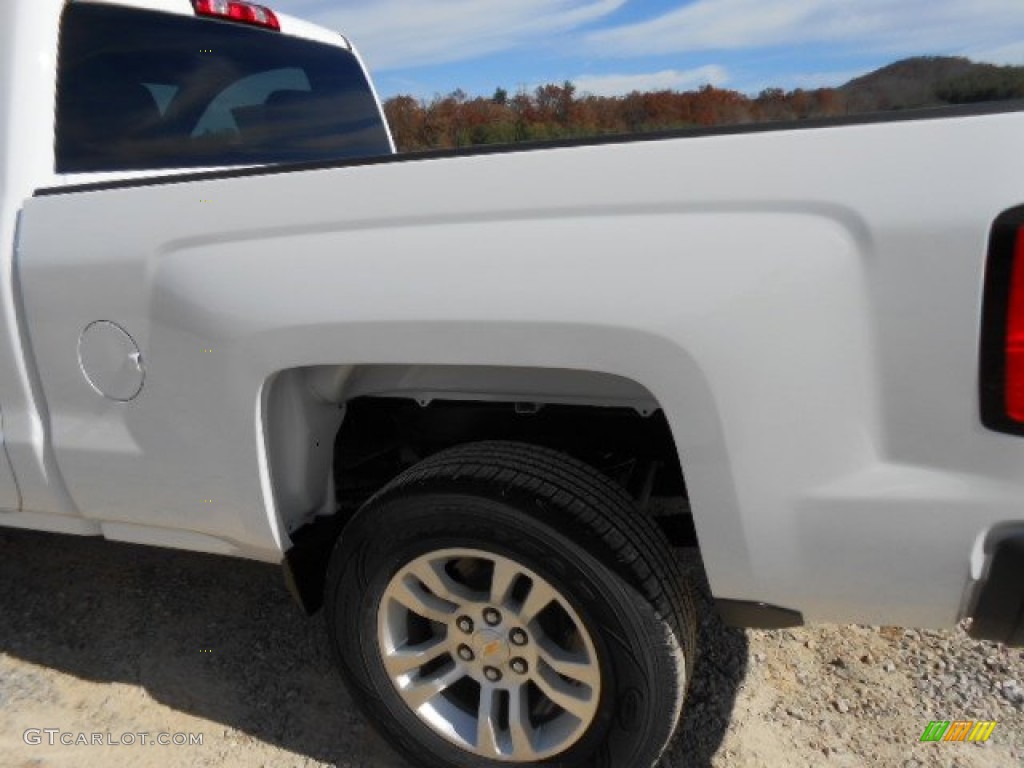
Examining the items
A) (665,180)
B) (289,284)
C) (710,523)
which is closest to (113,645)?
(289,284)

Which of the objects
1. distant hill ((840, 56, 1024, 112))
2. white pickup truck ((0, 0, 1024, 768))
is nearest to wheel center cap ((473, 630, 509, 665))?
white pickup truck ((0, 0, 1024, 768))

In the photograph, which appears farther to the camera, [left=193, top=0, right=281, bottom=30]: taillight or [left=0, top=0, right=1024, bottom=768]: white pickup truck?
[left=193, top=0, right=281, bottom=30]: taillight

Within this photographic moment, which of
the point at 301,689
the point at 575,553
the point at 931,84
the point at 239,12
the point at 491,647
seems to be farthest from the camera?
the point at 239,12

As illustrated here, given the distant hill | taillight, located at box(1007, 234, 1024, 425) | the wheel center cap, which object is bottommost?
the wheel center cap

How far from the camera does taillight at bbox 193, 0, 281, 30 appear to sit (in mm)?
2897

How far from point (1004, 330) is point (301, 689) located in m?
2.12

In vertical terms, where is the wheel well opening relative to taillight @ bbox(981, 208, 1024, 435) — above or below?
below

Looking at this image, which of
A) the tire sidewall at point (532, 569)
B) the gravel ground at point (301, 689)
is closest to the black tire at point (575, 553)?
the tire sidewall at point (532, 569)

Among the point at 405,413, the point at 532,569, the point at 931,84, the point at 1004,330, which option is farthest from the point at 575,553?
the point at 931,84

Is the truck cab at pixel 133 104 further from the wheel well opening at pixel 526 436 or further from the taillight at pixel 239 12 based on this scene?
the wheel well opening at pixel 526 436

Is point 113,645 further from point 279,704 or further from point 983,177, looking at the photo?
point 983,177

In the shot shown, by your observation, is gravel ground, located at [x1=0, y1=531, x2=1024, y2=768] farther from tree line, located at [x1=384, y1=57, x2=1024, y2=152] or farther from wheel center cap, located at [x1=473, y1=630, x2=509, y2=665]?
tree line, located at [x1=384, y1=57, x2=1024, y2=152]

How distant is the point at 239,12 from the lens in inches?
120

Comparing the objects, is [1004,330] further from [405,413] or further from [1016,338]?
[405,413]
